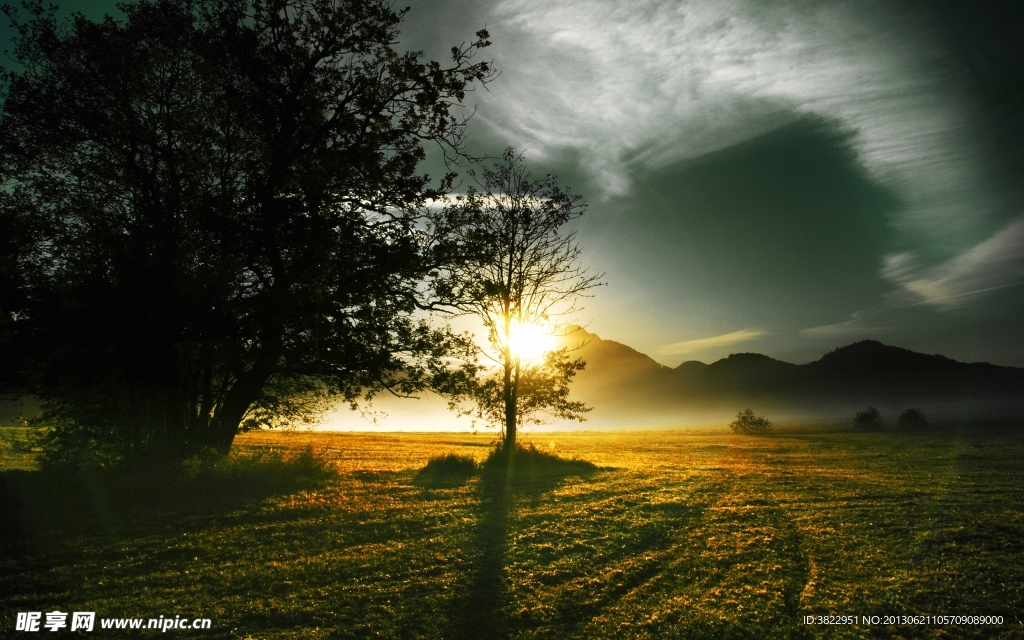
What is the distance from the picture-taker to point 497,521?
12.7 metres

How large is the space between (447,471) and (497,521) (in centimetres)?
1009

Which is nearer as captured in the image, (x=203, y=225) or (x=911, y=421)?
(x=203, y=225)

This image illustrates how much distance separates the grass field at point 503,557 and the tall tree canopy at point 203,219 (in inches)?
123

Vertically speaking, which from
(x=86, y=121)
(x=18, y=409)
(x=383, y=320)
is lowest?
(x=18, y=409)

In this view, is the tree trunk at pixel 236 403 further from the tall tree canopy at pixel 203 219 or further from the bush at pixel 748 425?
the bush at pixel 748 425

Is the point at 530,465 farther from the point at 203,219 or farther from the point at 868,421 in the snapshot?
the point at 868,421

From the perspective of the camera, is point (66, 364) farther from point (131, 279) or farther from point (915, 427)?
point (915, 427)

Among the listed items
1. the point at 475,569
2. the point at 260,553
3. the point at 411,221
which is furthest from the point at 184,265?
the point at 475,569

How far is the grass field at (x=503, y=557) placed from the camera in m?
6.83

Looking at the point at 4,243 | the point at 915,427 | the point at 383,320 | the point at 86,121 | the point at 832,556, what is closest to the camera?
the point at 832,556

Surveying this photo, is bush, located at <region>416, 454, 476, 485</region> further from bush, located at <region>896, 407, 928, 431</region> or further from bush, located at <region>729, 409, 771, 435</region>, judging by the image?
bush, located at <region>896, 407, 928, 431</region>

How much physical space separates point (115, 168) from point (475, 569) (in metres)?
16.9

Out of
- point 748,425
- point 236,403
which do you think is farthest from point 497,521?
point 748,425

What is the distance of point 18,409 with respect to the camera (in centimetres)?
1521
